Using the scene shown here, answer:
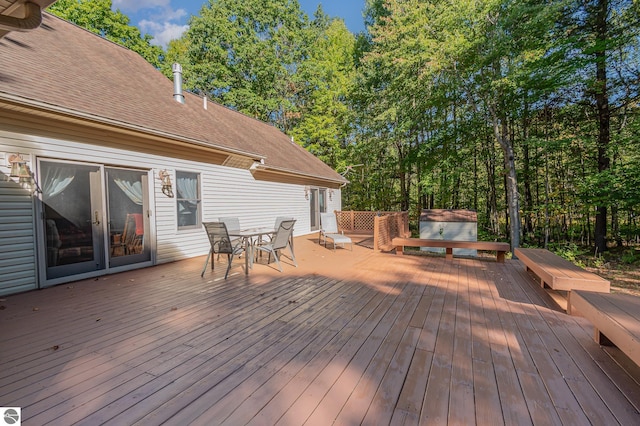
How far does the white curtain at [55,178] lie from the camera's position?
420 cm

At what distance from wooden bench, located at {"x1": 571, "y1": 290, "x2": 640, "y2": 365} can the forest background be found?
770 centimetres

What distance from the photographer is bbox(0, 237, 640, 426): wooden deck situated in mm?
1623

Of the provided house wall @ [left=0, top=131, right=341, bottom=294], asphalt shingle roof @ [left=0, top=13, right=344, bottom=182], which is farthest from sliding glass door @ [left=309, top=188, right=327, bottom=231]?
asphalt shingle roof @ [left=0, top=13, right=344, bottom=182]

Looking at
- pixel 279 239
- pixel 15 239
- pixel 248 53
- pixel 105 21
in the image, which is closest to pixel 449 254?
pixel 279 239

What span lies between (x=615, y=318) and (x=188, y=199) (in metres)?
7.07

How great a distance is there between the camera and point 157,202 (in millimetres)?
5742

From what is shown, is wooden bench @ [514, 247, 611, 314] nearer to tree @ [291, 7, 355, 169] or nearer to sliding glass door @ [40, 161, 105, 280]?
sliding glass door @ [40, 161, 105, 280]

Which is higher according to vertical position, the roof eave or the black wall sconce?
the roof eave

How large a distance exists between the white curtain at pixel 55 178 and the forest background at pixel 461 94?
1050 centimetres

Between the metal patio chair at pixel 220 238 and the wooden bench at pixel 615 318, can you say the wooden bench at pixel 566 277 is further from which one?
the metal patio chair at pixel 220 238

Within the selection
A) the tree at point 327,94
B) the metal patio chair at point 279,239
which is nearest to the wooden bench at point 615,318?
the metal patio chair at point 279,239

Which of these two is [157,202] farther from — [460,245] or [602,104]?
[602,104]

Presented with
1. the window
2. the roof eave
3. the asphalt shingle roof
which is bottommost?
the window

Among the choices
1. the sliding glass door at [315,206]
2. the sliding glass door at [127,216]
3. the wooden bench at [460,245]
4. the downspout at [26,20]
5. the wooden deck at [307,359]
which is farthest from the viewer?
the sliding glass door at [315,206]
